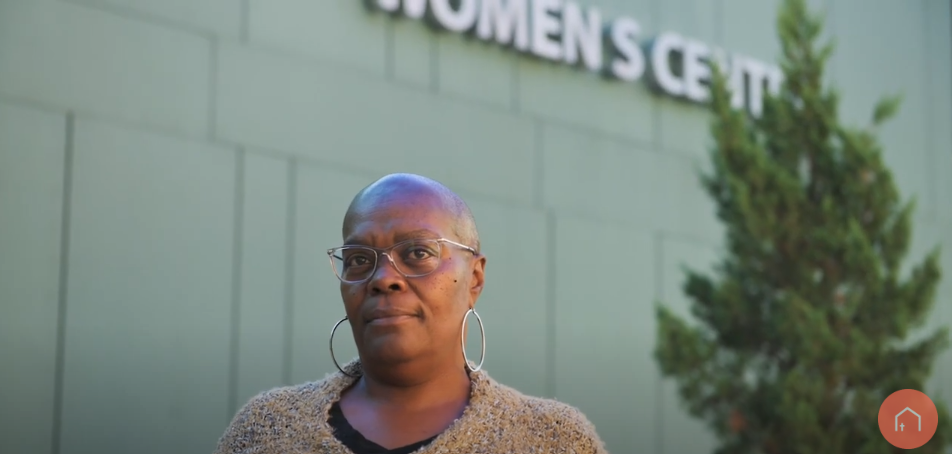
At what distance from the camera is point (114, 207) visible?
7.42 m

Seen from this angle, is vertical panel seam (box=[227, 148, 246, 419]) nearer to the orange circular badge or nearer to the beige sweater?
the orange circular badge

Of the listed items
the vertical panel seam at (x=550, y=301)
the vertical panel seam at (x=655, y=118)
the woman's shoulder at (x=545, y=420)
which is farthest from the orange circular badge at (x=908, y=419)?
the woman's shoulder at (x=545, y=420)

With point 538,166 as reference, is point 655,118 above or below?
above

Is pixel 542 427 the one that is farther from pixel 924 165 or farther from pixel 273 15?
pixel 924 165

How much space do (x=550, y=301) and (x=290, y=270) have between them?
2650 mm

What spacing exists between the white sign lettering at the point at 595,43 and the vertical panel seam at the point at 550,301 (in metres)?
1.52

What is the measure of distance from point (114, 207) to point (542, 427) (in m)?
5.38

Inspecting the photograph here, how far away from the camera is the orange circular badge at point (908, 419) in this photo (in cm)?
884

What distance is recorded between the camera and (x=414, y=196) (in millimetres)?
2666

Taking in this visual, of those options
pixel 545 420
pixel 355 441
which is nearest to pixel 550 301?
pixel 545 420

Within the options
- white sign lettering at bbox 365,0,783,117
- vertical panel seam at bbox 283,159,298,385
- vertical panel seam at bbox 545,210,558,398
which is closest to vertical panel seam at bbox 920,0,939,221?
white sign lettering at bbox 365,0,783,117

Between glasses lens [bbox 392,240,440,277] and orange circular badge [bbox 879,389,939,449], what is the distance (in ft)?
23.2

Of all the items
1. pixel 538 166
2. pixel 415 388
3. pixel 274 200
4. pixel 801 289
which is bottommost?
pixel 415 388

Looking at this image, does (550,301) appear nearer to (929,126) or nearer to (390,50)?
(390,50)
